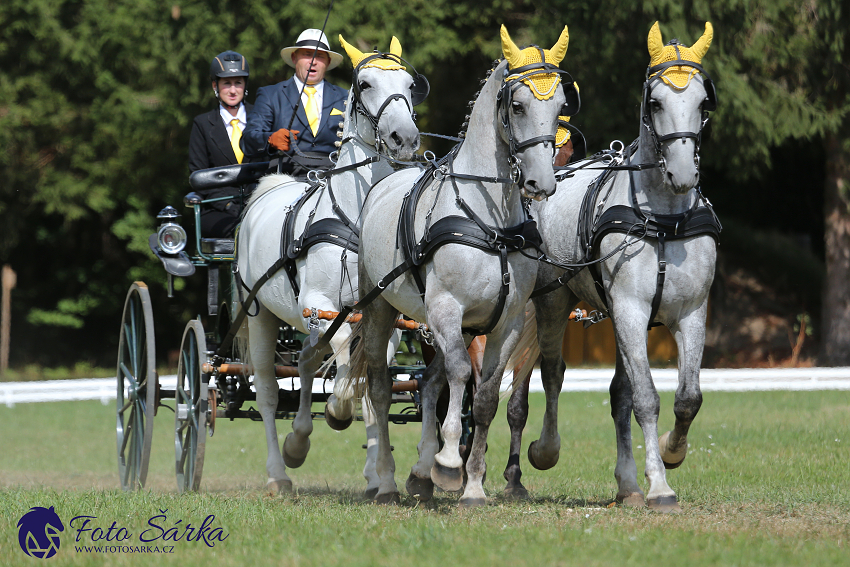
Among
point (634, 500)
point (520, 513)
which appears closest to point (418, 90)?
point (520, 513)

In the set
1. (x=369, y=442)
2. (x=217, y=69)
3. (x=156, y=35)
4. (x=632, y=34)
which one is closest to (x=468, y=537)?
(x=369, y=442)

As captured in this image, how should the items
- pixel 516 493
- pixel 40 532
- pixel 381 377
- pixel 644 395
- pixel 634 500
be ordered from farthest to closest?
1. pixel 516 493
2. pixel 381 377
3. pixel 634 500
4. pixel 644 395
5. pixel 40 532

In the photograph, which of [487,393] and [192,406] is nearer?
[487,393]

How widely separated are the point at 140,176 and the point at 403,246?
1510cm

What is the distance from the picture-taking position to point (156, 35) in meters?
18.0

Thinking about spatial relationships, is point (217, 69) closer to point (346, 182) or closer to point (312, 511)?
point (346, 182)

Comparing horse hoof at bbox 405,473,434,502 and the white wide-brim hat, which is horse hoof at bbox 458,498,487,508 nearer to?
horse hoof at bbox 405,473,434,502

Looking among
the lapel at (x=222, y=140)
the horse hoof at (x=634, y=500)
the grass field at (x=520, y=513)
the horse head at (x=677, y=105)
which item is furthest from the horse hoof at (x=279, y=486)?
the horse head at (x=677, y=105)

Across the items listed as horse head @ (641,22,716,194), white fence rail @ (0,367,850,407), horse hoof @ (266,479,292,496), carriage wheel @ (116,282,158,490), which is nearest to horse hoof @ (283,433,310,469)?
horse hoof @ (266,479,292,496)

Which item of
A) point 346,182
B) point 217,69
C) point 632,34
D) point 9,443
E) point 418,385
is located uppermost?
point 632,34

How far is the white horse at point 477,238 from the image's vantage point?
545 centimetres

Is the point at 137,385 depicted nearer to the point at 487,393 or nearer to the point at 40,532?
the point at 40,532

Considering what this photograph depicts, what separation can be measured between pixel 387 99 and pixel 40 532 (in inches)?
123

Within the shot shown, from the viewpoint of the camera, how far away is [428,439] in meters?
5.98
